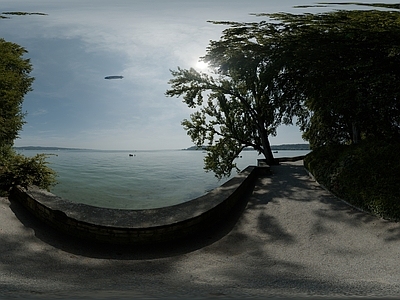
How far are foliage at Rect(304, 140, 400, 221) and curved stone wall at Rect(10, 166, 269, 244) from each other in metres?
4.07

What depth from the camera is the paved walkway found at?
3.89m

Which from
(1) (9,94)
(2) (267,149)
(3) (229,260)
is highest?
(1) (9,94)

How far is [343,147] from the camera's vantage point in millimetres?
12258

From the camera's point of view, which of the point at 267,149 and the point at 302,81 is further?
the point at 267,149

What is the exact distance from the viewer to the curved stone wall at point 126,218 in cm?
575

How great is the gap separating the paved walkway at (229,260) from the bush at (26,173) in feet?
2.24

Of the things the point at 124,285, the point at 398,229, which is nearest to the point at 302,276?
the point at 124,285

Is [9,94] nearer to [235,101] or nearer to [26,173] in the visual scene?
[26,173]

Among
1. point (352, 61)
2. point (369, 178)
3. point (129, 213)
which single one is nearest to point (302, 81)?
point (352, 61)

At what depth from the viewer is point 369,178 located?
8.47m

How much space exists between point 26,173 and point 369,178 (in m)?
10.6

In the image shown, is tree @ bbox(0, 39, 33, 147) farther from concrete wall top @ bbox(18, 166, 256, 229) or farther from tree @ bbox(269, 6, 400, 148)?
tree @ bbox(269, 6, 400, 148)

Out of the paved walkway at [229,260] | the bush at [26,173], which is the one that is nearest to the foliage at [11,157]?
the bush at [26,173]

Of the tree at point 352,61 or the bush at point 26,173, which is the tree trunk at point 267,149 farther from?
the bush at point 26,173
